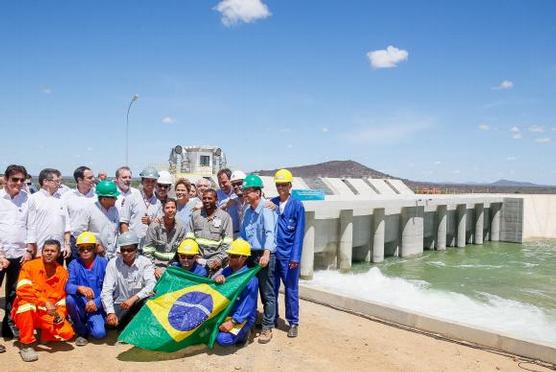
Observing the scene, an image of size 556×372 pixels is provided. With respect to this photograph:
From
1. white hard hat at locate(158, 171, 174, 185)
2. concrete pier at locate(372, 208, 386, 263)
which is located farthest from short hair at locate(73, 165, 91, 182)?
concrete pier at locate(372, 208, 386, 263)

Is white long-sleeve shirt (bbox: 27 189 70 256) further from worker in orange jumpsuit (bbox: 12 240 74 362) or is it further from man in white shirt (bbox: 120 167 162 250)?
man in white shirt (bbox: 120 167 162 250)

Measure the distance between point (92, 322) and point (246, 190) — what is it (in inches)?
82.7

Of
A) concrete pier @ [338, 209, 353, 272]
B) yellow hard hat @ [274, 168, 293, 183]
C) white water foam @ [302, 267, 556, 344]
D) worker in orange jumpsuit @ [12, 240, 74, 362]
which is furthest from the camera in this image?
concrete pier @ [338, 209, 353, 272]

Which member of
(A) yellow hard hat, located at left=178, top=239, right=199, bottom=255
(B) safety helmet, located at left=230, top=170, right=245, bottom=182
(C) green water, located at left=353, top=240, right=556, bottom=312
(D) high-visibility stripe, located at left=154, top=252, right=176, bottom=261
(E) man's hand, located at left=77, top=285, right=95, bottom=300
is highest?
(B) safety helmet, located at left=230, top=170, right=245, bottom=182

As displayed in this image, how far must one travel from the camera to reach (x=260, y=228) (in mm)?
4742

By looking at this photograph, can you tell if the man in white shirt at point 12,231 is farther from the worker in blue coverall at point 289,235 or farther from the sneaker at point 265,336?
the worker in blue coverall at point 289,235

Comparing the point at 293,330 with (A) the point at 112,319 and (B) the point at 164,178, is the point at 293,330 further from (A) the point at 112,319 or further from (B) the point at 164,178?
(B) the point at 164,178

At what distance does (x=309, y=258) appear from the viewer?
11461 millimetres

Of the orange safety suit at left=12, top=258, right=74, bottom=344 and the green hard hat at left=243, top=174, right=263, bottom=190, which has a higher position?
the green hard hat at left=243, top=174, right=263, bottom=190

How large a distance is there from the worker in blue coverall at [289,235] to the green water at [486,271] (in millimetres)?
8499

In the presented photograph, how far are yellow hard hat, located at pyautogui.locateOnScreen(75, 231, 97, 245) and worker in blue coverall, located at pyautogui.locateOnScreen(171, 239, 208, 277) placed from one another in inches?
34.0

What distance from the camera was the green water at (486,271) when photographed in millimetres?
12531

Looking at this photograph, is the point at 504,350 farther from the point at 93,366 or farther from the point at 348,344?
the point at 93,366

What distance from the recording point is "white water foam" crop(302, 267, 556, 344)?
Answer: 8812mm
